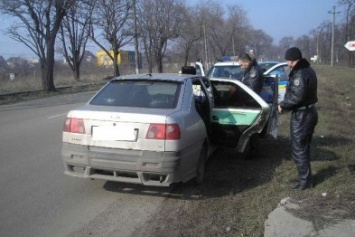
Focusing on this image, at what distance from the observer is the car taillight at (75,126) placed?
17.8 feet

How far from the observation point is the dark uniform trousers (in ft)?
18.7

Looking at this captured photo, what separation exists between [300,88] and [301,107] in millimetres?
245

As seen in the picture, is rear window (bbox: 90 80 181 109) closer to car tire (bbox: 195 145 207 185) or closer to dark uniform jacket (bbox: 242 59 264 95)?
car tire (bbox: 195 145 207 185)

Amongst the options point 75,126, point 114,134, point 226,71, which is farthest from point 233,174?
point 226,71

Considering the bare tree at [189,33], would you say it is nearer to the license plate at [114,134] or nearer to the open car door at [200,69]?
the open car door at [200,69]

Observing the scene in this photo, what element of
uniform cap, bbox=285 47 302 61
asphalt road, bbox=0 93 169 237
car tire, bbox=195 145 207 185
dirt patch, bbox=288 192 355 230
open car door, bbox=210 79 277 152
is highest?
uniform cap, bbox=285 47 302 61

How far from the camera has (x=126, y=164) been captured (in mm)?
5215

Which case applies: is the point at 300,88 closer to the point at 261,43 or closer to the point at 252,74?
the point at 252,74

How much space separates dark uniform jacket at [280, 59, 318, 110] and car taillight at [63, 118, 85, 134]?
2.52 meters

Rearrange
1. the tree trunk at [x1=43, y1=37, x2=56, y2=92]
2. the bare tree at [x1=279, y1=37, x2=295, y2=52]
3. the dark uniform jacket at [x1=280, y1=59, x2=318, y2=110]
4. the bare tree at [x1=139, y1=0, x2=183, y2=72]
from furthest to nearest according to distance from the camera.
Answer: the bare tree at [x1=279, y1=37, x2=295, y2=52] < the bare tree at [x1=139, y1=0, x2=183, y2=72] < the tree trunk at [x1=43, y1=37, x2=56, y2=92] < the dark uniform jacket at [x1=280, y1=59, x2=318, y2=110]

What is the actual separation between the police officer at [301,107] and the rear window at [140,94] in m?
1.44

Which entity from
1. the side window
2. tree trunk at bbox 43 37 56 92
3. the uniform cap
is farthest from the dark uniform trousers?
tree trunk at bbox 43 37 56 92

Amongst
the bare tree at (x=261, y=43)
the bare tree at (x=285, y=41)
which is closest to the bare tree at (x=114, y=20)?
the bare tree at (x=261, y=43)

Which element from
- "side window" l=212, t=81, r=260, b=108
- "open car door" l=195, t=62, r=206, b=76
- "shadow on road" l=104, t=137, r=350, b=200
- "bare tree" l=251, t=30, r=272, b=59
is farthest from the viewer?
"bare tree" l=251, t=30, r=272, b=59
